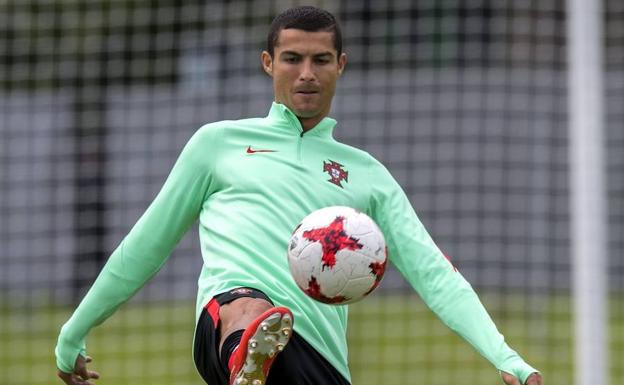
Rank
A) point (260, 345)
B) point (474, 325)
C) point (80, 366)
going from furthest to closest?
point (80, 366), point (474, 325), point (260, 345)

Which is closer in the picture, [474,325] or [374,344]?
[474,325]

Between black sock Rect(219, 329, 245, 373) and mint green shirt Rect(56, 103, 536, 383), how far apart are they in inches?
10.0

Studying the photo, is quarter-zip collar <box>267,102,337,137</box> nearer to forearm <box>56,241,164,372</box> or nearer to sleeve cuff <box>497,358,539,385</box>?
forearm <box>56,241,164,372</box>

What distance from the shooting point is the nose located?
4.61 meters

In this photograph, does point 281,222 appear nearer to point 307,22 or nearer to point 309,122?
point 309,122

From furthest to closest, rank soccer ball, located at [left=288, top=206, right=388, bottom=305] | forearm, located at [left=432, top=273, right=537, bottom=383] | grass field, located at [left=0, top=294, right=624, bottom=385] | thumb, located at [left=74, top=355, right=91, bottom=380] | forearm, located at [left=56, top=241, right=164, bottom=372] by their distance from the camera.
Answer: grass field, located at [left=0, top=294, right=624, bottom=385] → thumb, located at [left=74, top=355, right=91, bottom=380] → forearm, located at [left=56, top=241, right=164, bottom=372] → forearm, located at [left=432, top=273, right=537, bottom=383] → soccer ball, located at [left=288, top=206, right=388, bottom=305]

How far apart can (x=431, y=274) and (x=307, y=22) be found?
0.93m

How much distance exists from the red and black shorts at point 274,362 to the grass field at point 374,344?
211 inches

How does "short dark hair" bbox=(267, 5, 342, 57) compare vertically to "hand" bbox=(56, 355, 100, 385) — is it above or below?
above

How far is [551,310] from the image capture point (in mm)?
10555

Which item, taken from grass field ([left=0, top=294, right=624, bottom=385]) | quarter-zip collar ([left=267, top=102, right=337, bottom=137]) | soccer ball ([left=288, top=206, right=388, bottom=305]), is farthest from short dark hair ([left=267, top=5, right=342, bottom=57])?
grass field ([left=0, top=294, right=624, bottom=385])

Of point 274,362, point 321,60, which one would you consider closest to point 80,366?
point 274,362

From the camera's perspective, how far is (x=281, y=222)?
14.7 ft

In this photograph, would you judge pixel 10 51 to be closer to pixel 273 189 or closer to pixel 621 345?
pixel 621 345
